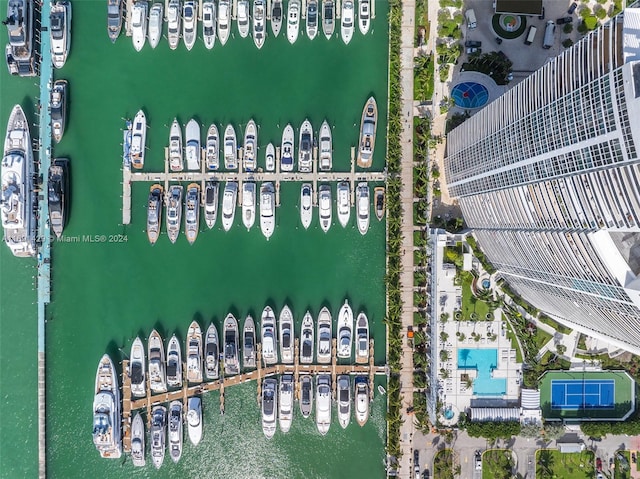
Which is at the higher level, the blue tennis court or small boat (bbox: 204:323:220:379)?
small boat (bbox: 204:323:220:379)

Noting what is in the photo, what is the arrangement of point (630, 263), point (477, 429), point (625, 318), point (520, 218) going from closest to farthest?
point (630, 263) → point (625, 318) → point (520, 218) → point (477, 429)

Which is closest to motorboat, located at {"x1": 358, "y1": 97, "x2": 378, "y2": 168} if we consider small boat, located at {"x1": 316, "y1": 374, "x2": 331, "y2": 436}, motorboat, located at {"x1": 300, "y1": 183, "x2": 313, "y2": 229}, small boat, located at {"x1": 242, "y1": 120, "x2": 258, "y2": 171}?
motorboat, located at {"x1": 300, "y1": 183, "x2": 313, "y2": 229}

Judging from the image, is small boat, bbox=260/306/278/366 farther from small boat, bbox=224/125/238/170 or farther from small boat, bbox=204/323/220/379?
small boat, bbox=224/125/238/170

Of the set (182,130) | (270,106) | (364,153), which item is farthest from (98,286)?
(364,153)

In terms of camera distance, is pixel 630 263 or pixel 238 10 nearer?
pixel 630 263

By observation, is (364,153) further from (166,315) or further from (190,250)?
(166,315)

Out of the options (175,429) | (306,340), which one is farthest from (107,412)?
(306,340)

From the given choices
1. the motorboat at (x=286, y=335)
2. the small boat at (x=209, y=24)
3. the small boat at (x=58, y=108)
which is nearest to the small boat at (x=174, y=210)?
the small boat at (x=58, y=108)
